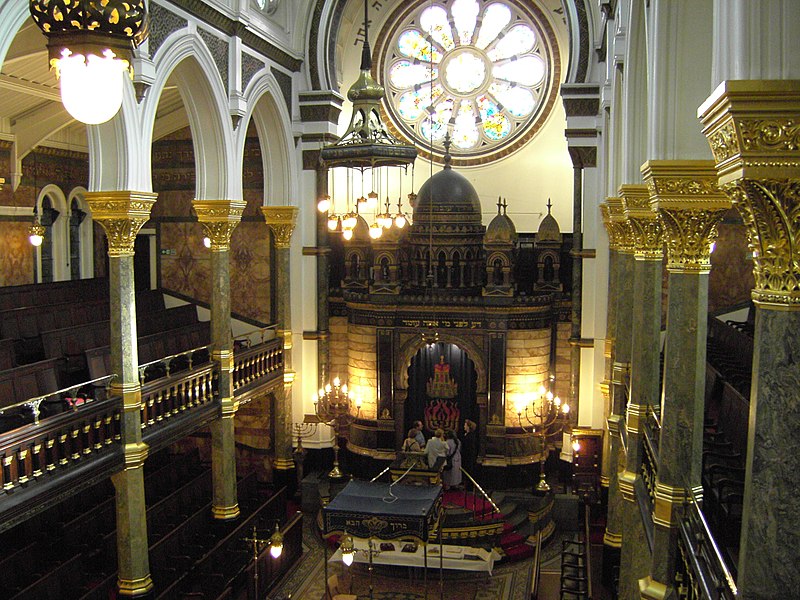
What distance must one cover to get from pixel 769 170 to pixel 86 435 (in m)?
9.36

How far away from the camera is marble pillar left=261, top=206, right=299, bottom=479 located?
16.3 m

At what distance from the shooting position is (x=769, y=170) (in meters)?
3.53

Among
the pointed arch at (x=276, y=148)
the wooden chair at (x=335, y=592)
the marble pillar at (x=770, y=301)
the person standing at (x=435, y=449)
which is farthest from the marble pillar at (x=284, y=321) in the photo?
the marble pillar at (x=770, y=301)

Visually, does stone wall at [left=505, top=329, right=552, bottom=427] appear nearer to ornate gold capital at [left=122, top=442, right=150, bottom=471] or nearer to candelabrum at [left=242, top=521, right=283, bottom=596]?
candelabrum at [left=242, top=521, right=283, bottom=596]

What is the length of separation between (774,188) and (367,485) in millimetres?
9715

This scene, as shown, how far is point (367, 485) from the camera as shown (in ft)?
40.9

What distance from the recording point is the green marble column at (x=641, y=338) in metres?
8.62

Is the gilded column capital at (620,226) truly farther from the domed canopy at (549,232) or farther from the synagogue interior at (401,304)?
the domed canopy at (549,232)

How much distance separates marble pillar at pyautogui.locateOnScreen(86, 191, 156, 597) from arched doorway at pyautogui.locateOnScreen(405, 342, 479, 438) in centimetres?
702

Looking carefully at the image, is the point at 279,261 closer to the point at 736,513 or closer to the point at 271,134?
the point at 271,134

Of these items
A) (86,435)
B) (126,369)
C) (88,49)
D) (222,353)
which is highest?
(88,49)

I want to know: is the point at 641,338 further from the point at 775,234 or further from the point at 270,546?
the point at 270,546

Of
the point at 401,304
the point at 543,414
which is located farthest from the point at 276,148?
the point at 543,414

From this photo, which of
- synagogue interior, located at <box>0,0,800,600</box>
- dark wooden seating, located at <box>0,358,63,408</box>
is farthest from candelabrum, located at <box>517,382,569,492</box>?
dark wooden seating, located at <box>0,358,63,408</box>
